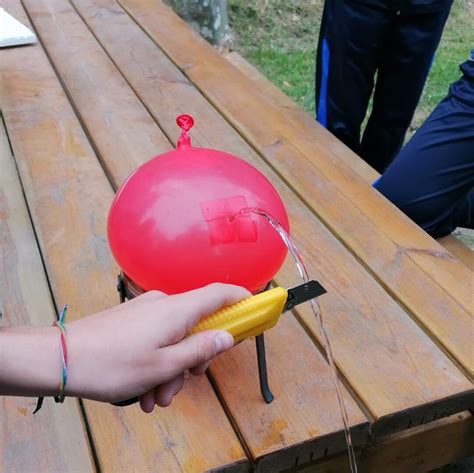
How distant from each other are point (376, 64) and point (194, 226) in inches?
69.9

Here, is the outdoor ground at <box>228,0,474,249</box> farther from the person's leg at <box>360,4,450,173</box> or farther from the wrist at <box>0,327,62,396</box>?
the wrist at <box>0,327,62,396</box>

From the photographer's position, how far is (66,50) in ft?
8.04

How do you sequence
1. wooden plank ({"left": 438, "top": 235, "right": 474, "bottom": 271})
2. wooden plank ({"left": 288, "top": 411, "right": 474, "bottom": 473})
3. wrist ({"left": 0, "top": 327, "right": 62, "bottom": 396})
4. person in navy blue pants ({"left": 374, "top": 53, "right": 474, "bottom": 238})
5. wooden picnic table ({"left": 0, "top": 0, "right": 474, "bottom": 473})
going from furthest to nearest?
person in navy blue pants ({"left": 374, "top": 53, "right": 474, "bottom": 238}) < wooden plank ({"left": 438, "top": 235, "right": 474, "bottom": 271}) < wooden plank ({"left": 288, "top": 411, "right": 474, "bottom": 473}) < wooden picnic table ({"left": 0, "top": 0, "right": 474, "bottom": 473}) < wrist ({"left": 0, "top": 327, "right": 62, "bottom": 396})

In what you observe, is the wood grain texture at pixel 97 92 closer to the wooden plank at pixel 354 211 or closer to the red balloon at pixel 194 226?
the wooden plank at pixel 354 211

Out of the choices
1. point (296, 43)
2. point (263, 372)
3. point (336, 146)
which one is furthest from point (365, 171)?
point (296, 43)

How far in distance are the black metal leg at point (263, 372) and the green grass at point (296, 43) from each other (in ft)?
9.24

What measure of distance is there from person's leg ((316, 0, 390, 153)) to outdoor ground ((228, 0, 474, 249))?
1115mm

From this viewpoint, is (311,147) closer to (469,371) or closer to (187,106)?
(187,106)

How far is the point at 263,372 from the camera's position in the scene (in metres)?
1.10

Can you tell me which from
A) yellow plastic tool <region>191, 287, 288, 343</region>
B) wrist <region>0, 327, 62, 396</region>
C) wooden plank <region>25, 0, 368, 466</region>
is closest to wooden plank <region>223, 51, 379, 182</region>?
wooden plank <region>25, 0, 368, 466</region>

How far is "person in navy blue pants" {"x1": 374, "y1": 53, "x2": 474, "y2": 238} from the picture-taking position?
78.0 inches

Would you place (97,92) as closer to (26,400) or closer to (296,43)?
(26,400)

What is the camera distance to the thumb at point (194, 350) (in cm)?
82

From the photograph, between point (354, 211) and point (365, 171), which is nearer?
point (354, 211)
